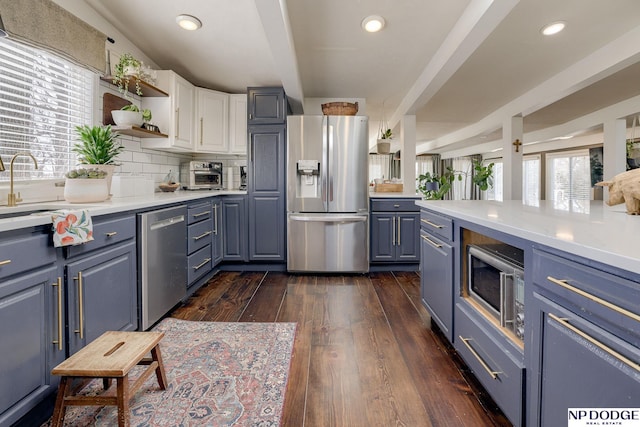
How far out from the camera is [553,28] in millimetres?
2621

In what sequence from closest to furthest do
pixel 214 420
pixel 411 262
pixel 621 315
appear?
1. pixel 621 315
2. pixel 214 420
3. pixel 411 262

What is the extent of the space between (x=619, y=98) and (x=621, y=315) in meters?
5.41

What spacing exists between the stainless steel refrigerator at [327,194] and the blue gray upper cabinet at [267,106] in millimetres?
235

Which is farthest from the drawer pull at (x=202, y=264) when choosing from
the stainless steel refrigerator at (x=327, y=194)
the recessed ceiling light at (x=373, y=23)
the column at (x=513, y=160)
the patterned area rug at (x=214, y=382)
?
the column at (x=513, y=160)

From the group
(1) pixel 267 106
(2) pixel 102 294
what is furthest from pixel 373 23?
(2) pixel 102 294

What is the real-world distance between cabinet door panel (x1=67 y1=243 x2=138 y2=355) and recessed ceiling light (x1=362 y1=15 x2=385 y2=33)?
7.55ft

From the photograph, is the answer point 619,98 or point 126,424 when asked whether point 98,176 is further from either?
point 619,98

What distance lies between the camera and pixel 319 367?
1.76 m

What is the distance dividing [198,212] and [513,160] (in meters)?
4.26

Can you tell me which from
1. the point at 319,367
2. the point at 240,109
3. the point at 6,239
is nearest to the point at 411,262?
the point at 319,367

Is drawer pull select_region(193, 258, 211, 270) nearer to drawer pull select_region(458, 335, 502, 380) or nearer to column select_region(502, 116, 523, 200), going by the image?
drawer pull select_region(458, 335, 502, 380)

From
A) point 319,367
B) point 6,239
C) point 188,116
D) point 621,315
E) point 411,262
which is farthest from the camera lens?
point 411,262

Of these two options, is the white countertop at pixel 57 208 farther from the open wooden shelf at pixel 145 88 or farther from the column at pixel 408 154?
the column at pixel 408 154

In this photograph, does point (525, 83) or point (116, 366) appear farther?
point (525, 83)
